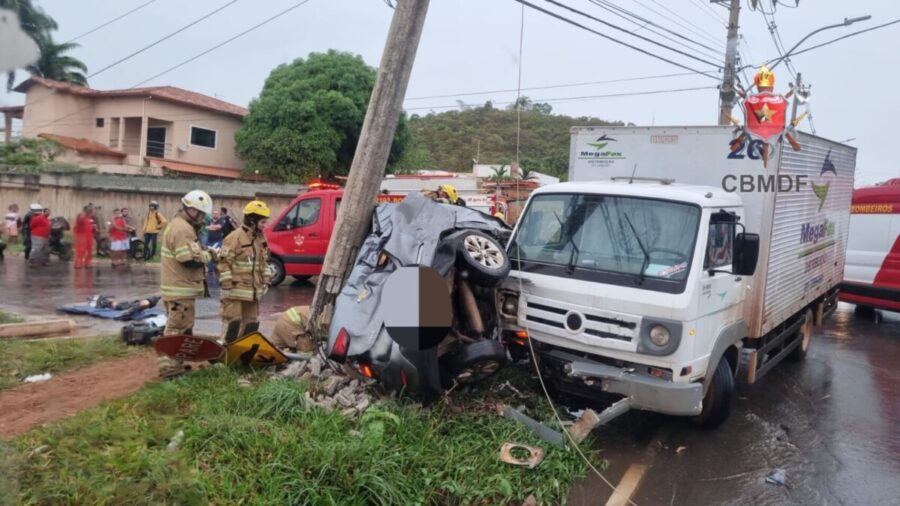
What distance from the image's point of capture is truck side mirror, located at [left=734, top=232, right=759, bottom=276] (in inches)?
211

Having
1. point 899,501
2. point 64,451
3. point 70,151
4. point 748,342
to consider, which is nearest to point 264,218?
point 64,451

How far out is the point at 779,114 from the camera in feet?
24.5

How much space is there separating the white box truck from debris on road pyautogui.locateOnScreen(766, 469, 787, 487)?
2.23ft

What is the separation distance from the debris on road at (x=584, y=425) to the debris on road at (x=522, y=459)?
324mm

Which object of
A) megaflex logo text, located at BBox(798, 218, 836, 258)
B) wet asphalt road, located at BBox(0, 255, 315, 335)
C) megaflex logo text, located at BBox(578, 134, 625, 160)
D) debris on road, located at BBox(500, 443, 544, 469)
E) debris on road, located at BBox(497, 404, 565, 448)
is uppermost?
megaflex logo text, located at BBox(578, 134, 625, 160)

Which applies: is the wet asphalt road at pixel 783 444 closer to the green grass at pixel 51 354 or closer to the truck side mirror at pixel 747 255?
the green grass at pixel 51 354

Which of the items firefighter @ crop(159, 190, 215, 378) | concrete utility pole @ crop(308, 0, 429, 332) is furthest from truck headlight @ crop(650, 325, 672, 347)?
firefighter @ crop(159, 190, 215, 378)

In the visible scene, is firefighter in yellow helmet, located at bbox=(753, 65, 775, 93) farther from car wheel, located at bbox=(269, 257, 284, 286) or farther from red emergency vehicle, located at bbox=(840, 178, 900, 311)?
car wheel, located at bbox=(269, 257, 284, 286)

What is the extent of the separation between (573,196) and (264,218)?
3036mm

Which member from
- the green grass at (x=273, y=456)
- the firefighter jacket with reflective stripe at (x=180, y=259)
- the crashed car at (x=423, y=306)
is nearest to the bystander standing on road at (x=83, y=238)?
the firefighter jacket with reflective stripe at (x=180, y=259)

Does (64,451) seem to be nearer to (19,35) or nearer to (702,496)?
(19,35)

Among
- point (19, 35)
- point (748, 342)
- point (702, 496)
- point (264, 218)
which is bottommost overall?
point (702, 496)

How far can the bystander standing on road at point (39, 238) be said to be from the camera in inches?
628

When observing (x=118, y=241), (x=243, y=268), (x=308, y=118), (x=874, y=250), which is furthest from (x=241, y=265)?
(x=308, y=118)
